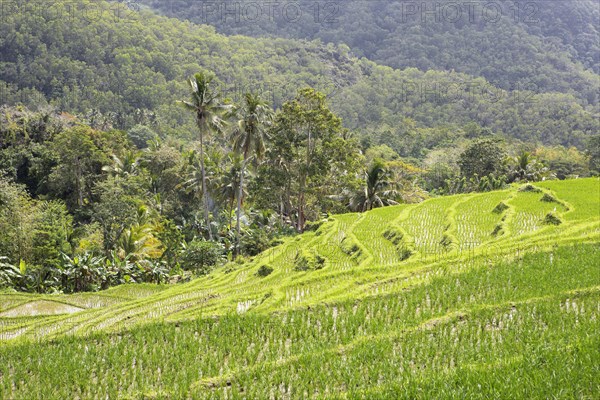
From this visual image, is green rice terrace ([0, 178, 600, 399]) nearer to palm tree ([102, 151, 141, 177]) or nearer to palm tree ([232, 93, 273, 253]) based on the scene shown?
palm tree ([232, 93, 273, 253])

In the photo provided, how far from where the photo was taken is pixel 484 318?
7.78m

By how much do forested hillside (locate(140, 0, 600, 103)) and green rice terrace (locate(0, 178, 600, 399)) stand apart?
440 feet

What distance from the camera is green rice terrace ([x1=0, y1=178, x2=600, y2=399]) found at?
5.77 metres

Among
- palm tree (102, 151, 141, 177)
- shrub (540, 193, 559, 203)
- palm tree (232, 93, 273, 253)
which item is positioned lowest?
palm tree (102, 151, 141, 177)

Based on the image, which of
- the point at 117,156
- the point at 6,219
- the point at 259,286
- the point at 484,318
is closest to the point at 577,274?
the point at 484,318

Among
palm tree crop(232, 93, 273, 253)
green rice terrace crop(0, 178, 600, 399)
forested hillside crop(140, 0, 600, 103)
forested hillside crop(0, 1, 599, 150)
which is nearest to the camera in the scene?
green rice terrace crop(0, 178, 600, 399)

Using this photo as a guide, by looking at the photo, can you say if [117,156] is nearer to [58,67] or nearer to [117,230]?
[117,230]

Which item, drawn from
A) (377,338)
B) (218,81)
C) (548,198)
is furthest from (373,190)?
(218,81)

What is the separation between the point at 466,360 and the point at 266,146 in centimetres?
2477

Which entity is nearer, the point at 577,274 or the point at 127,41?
the point at 577,274

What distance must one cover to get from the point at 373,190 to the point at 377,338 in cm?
2352

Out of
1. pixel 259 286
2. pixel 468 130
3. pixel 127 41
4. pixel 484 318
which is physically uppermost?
pixel 127 41

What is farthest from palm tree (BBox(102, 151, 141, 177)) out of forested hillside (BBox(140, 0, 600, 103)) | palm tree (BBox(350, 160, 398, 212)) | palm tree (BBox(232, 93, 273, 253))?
forested hillside (BBox(140, 0, 600, 103))

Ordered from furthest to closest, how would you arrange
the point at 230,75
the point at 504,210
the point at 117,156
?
the point at 230,75
the point at 117,156
the point at 504,210
